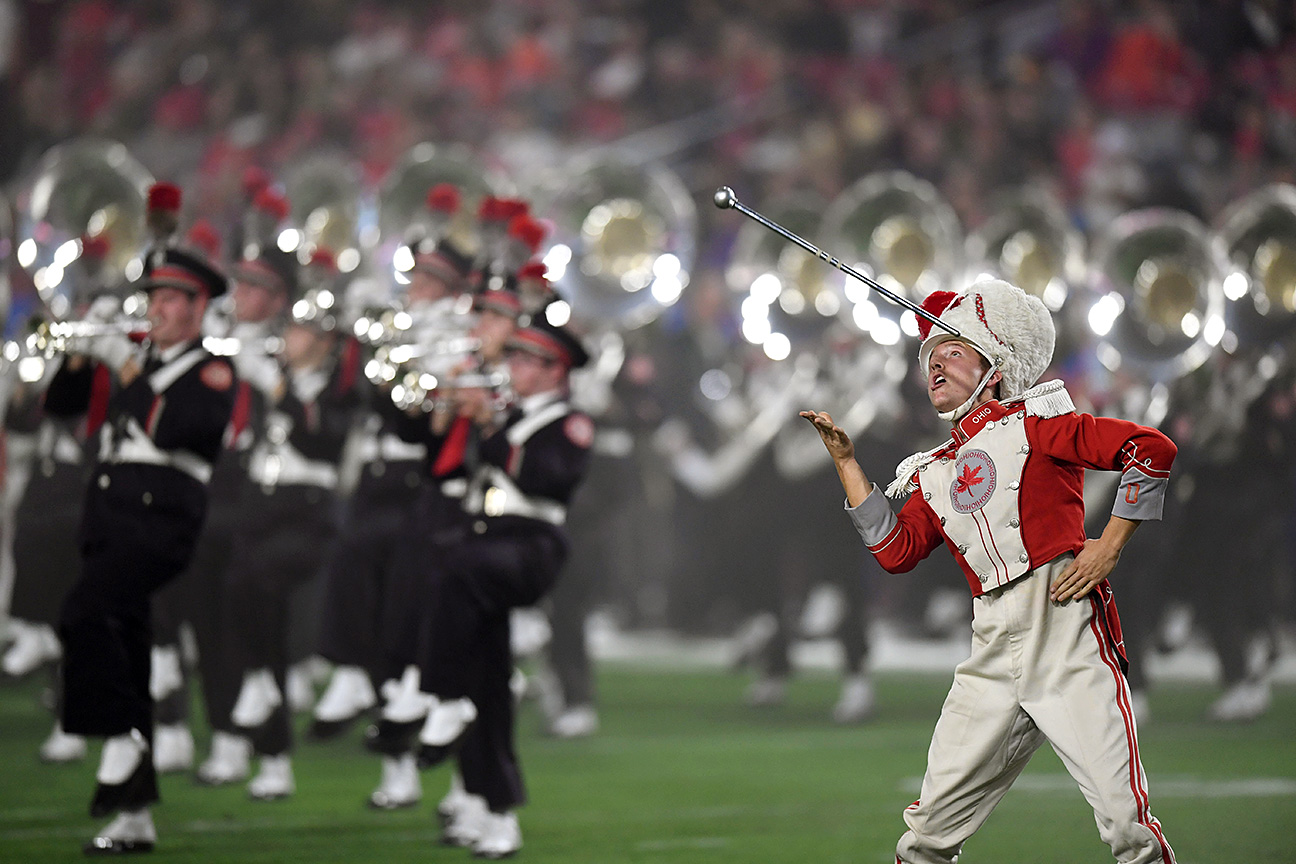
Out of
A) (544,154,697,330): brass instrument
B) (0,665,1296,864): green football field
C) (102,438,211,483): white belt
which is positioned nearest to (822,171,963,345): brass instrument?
(544,154,697,330): brass instrument

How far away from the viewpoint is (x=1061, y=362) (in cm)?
759

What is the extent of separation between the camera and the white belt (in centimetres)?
450

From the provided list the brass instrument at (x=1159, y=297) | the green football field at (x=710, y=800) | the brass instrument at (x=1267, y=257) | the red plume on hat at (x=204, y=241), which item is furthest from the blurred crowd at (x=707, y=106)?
the red plume on hat at (x=204, y=241)

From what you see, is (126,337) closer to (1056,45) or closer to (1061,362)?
(1061,362)

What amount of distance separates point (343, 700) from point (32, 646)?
1631mm

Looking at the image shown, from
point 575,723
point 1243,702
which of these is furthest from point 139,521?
point 1243,702

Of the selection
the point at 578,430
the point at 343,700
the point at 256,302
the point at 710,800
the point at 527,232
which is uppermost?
the point at 527,232

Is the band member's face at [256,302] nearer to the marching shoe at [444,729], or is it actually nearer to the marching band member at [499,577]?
the marching band member at [499,577]

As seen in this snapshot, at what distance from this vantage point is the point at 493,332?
16.0 ft

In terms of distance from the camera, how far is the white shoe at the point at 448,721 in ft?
14.7

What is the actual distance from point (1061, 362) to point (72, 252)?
190 inches

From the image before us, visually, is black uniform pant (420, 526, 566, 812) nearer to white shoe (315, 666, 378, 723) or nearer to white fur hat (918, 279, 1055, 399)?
white shoe (315, 666, 378, 723)

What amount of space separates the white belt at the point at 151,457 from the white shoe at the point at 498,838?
1395 mm

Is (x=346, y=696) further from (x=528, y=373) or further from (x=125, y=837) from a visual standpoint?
(x=528, y=373)
